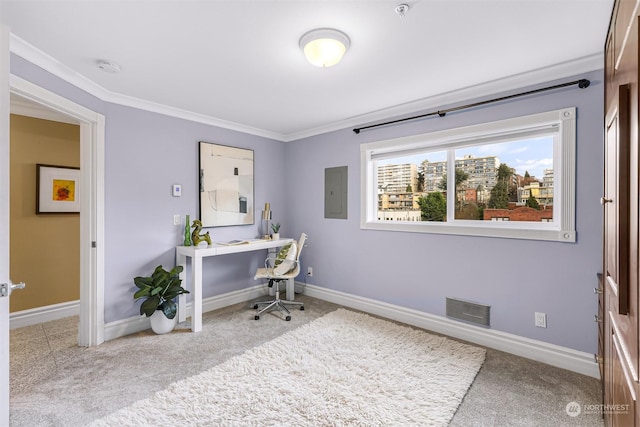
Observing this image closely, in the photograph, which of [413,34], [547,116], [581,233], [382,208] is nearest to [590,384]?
[581,233]

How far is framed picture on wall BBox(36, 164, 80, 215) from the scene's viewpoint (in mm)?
3398

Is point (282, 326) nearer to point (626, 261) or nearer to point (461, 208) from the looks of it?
point (461, 208)

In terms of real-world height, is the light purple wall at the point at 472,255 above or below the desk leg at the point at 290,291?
above

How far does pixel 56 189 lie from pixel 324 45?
3.50 meters

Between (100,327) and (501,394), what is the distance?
11.1ft

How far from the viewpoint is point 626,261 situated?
114 cm

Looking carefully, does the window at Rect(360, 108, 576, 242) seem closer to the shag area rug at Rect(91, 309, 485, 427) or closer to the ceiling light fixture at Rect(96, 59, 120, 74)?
the shag area rug at Rect(91, 309, 485, 427)

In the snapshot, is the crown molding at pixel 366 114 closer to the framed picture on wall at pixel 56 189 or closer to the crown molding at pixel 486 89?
the crown molding at pixel 486 89

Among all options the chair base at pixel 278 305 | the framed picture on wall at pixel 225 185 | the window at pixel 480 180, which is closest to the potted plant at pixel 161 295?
the framed picture on wall at pixel 225 185

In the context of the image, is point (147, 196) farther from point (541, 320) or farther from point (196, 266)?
point (541, 320)

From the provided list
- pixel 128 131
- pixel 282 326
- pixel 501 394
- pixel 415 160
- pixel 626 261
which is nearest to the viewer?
Result: pixel 626 261

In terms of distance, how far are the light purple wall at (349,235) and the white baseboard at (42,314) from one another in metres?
1.09

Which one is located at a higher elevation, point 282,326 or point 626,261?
point 626,261

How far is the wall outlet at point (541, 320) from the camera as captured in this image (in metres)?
2.56
